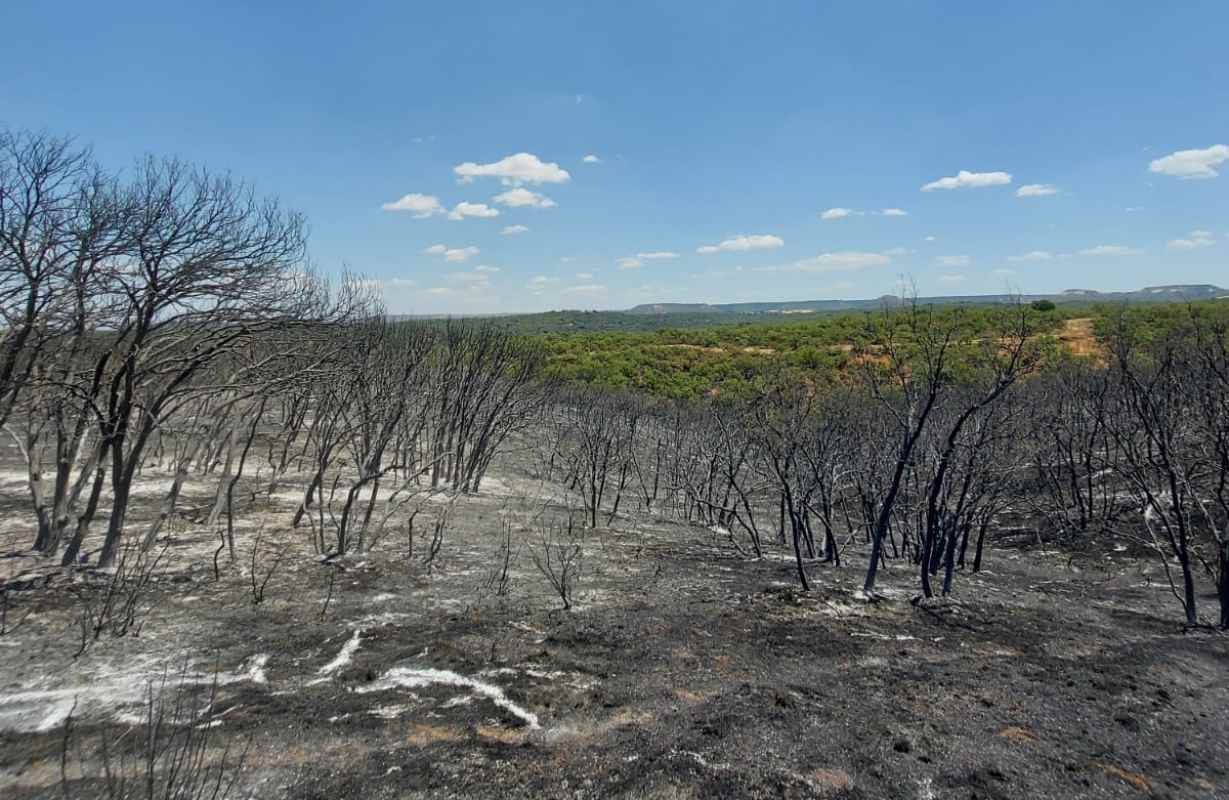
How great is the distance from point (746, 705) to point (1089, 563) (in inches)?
505

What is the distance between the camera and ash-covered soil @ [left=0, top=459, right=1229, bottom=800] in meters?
5.18

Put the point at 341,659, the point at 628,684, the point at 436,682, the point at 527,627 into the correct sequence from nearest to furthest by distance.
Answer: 1. the point at 436,682
2. the point at 628,684
3. the point at 341,659
4. the point at 527,627

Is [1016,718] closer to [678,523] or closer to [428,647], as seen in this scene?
[428,647]

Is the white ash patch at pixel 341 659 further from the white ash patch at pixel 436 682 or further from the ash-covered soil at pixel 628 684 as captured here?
the white ash patch at pixel 436 682

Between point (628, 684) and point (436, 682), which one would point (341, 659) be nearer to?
point (436, 682)

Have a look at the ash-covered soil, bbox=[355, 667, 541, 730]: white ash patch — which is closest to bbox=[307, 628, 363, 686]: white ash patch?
the ash-covered soil

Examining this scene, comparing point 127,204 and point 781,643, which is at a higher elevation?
point 127,204

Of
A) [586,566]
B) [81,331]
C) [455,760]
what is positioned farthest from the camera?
[586,566]

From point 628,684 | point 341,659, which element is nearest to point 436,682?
point 341,659

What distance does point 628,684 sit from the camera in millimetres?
6949

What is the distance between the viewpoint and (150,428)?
9.19 meters

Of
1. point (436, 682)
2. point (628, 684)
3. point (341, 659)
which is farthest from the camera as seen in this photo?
point (341, 659)

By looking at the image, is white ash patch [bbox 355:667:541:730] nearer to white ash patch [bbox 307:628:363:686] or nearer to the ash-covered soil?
the ash-covered soil

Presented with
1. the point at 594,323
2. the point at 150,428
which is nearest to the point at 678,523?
the point at 150,428
